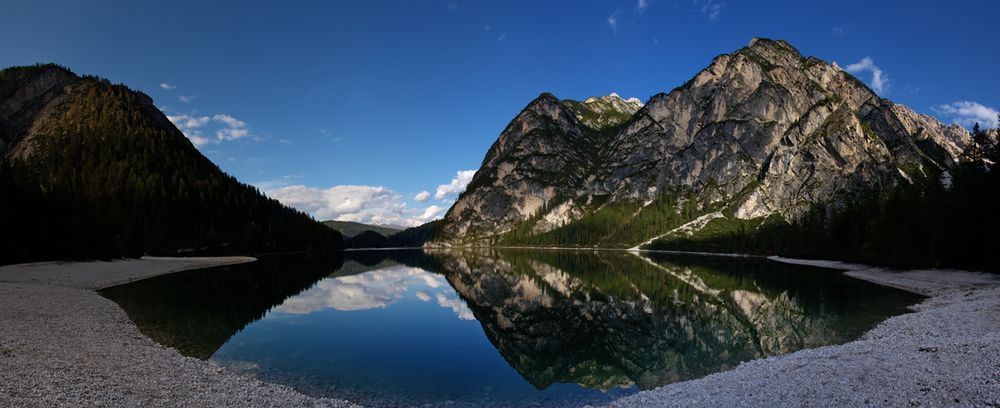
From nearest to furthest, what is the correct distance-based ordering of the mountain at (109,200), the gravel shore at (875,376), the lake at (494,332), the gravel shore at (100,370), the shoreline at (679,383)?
1. the gravel shore at (875,376)
2. the shoreline at (679,383)
3. the gravel shore at (100,370)
4. the lake at (494,332)
5. the mountain at (109,200)

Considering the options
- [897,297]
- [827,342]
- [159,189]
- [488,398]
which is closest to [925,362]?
[827,342]

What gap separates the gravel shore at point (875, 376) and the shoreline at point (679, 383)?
0.11 ft

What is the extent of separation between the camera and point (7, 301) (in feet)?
108

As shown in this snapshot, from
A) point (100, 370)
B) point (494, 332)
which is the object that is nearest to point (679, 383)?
point (494, 332)

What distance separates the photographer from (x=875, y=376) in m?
16.6

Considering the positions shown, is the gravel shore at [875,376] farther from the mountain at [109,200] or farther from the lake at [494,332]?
the mountain at [109,200]

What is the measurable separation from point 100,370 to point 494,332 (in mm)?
22908

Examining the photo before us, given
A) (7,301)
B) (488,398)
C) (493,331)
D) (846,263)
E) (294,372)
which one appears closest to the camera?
(488,398)

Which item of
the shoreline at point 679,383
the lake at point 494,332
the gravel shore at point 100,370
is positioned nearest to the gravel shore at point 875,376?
the shoreline at point 679,383

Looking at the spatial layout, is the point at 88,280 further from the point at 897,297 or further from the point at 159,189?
the point at 159,189

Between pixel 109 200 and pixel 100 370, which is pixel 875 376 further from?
pixel 109 200

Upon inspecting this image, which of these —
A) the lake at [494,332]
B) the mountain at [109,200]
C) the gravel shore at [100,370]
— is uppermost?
the mountain at [109,200]

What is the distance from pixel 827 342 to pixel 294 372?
93.4 feet

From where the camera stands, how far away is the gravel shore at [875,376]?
563 inches
